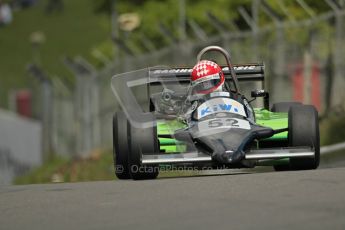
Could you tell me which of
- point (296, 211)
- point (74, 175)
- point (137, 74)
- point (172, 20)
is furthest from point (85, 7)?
point (296, 211)

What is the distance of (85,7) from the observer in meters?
108

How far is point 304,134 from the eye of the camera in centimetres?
1166

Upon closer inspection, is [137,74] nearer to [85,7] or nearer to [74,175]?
[74,175]

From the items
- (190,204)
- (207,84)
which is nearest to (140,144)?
(207,84)

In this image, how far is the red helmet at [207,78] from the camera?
12312 millimetres

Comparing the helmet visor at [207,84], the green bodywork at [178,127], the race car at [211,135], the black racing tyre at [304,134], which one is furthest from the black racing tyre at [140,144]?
the black racing tyre at [304,134]

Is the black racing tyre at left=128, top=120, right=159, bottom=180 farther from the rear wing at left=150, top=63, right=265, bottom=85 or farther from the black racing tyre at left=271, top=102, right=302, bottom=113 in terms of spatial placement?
the black racing tyre at left=271, top=102, right=302, bottom=113

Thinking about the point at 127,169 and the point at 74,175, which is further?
the point at 74,175

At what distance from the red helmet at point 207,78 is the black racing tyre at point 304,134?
0.95 metres

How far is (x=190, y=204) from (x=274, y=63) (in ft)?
42.1

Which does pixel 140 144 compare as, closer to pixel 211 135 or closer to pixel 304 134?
pixel 211 135

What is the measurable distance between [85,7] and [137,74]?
94803 mm

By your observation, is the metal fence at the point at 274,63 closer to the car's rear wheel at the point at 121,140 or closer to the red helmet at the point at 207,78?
the red helmet at the point at 207,78

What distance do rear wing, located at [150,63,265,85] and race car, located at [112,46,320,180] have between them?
263 mm
